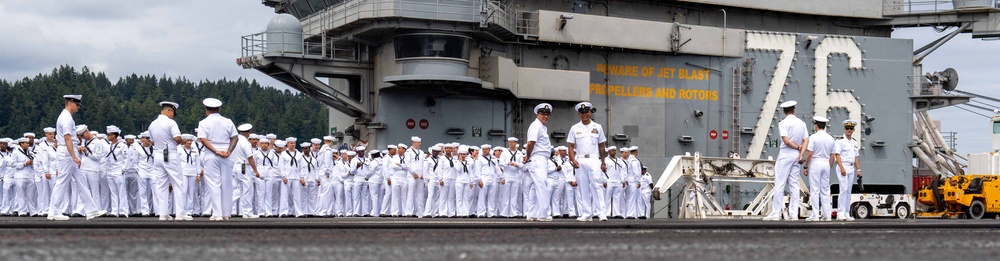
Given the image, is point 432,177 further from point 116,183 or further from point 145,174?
point 116,183

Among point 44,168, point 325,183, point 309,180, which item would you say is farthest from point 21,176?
point 325,183

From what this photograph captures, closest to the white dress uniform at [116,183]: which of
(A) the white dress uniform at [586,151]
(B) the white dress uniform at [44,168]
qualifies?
(B) the white dress uniform at [44,168]

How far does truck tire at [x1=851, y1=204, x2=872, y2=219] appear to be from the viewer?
100ft

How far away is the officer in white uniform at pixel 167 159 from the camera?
1399 cm

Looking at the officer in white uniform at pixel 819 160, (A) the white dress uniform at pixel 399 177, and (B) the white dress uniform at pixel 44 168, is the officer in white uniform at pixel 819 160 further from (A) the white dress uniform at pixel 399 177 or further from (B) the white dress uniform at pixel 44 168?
(B) the white dress uniform at pixel 44 168

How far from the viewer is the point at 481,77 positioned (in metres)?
27.8

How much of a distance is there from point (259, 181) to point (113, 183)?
2839mm

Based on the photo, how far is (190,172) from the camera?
15.4 meters

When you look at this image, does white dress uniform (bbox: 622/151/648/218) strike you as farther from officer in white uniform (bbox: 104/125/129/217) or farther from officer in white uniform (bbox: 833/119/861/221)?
officer in white uniform (bbox: 104/125/129/217)

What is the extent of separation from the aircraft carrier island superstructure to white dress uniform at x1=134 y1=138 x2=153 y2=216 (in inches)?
222

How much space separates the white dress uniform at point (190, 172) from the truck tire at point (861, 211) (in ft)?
57.2

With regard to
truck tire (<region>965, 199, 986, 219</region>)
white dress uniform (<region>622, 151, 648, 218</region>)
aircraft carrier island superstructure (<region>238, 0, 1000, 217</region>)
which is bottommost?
truck tire (<region>965, 199, 986, 219</region>)

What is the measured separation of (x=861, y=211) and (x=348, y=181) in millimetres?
14344

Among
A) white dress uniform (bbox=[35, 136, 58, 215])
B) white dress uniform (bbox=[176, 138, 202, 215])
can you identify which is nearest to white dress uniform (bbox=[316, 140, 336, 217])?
white dress uniform (bbox=[176, 138, 202, 215])
